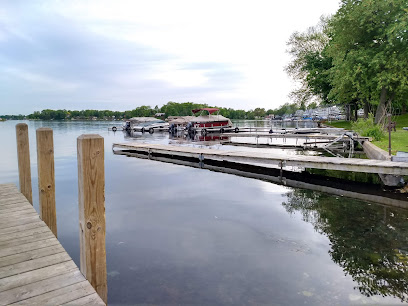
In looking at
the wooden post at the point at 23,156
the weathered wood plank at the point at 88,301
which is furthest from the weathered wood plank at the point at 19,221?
the weathered wood plank at the point at 88,301

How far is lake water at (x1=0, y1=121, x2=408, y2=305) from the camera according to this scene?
12.3 ft

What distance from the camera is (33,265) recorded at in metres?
2.87

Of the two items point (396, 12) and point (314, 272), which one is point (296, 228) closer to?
point (314, 272)

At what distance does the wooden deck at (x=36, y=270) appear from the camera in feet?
7.69

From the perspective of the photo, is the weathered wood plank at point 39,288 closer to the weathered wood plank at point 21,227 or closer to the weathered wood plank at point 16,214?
the weathered wood plank at point 21,227

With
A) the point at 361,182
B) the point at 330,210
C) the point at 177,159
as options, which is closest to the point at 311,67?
the point at 177,159

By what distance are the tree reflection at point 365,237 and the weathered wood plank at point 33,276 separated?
11.4 feet

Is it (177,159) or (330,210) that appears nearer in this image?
(330,210)

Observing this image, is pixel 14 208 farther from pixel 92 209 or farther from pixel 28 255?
pixel 92 209

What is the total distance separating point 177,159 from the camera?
→ 16062 mm

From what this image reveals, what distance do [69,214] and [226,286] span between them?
15.2 ft

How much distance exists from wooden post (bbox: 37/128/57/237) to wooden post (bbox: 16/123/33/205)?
1.34 meters

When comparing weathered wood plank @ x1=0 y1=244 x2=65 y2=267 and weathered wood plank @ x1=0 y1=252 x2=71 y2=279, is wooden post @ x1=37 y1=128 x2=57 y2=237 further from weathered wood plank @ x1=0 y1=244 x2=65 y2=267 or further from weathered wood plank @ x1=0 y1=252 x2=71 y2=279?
weathered wood plank @ x1=0 y1=252 x2=71 y2=279

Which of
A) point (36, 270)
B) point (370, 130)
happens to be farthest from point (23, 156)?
point (370, 130)
